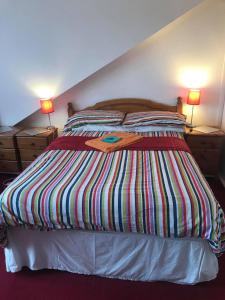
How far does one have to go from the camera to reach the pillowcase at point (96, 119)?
2730 millimetres

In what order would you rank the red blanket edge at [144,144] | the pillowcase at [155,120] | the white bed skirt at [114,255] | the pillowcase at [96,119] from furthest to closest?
the pillowcase at [96,119], the pillowcase at [155,120], the red blanket edge at [144,144], the white bed skirt at [114,255]

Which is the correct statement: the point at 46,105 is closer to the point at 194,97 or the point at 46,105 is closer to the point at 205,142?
the point at 194,97

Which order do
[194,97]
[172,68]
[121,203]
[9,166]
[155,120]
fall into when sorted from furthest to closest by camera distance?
1. [9,166]
2. [172,68]
3. [194,97]
4. [155,120]
5. [121,203]

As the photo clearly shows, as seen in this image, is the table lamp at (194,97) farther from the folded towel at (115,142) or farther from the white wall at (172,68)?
the folded towel at (115,142)

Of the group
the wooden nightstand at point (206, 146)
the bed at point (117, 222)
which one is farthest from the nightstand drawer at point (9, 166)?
the wooden nightstand at point (206, 146)

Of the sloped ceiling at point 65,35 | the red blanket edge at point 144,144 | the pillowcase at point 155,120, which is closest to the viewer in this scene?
the red blanket edge at point 144,144

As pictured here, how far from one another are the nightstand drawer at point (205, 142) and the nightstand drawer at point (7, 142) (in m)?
2.15

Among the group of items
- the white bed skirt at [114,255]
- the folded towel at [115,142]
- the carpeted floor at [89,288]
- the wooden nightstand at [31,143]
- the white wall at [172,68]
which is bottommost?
the carpeted floor at [89,288]

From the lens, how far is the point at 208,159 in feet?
8.99

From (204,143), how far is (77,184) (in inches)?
69.7

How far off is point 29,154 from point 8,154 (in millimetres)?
269

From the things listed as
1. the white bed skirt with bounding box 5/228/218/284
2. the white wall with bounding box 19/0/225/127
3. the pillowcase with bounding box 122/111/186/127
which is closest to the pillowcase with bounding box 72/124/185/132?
the pillowcase with bounding box 122/111/186/127

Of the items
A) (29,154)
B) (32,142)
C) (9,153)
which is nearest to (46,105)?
(32,142)

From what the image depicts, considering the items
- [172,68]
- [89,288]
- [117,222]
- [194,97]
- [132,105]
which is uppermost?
[172,68]
